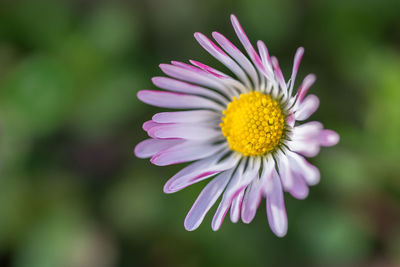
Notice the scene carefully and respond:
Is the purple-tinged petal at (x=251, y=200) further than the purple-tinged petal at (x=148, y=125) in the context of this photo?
No

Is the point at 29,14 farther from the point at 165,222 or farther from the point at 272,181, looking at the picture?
the point at 272,181

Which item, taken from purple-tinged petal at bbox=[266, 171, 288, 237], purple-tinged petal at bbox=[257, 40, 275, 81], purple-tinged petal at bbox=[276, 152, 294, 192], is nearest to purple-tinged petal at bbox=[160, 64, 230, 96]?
purple-tinged petal at bbox=[257, 40, 275, 81]

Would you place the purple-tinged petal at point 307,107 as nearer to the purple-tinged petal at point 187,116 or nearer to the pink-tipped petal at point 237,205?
the pink-tipped petal at point 237,205

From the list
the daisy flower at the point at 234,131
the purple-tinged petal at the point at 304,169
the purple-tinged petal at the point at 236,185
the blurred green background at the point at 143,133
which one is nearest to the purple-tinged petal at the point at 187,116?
the daisy flower at the point at 234,131

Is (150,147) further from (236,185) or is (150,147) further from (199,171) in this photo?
(236,185)

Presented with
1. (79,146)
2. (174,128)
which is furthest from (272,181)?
(79,146)

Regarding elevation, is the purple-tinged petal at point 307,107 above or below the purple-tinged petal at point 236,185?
above

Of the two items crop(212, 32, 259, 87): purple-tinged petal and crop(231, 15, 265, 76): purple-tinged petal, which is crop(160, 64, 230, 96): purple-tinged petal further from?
crop(231, 15, 265, 76): purple-tinged petal
